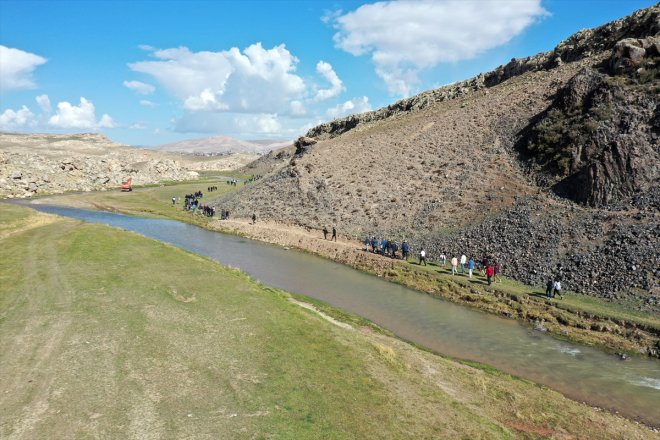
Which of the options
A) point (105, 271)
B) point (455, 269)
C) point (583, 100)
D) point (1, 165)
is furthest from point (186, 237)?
point (1, 165)

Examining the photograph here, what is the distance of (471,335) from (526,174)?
1270 inches

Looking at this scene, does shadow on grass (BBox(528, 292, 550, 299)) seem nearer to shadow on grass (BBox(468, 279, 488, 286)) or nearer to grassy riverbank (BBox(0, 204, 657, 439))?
shadow on grass (BBox(468, 279, 488, 286))

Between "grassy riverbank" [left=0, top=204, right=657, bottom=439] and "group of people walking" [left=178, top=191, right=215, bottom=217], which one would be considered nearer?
"grassy riverbank" [left=0, top=204, right=657, bottom=439]

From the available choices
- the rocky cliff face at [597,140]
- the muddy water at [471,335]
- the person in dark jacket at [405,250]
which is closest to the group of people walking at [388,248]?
the person in dark jacket at [405,250]

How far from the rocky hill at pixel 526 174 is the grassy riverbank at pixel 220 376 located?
20530mm

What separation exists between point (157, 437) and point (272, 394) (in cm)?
445

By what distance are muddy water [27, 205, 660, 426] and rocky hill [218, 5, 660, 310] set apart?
851 cm

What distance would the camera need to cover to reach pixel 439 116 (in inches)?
3214

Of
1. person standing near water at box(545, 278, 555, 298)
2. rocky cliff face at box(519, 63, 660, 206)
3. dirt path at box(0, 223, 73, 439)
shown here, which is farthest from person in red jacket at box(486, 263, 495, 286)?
dirt path at box(0, 223, 73, 439)

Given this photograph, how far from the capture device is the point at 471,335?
31.0 m

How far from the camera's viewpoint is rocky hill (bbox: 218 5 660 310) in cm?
3969

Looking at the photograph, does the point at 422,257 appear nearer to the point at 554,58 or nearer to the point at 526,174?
the point at 526,174

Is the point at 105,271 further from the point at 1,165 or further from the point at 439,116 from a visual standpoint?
the point at 1,165

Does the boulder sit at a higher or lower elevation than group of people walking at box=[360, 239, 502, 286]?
higher
